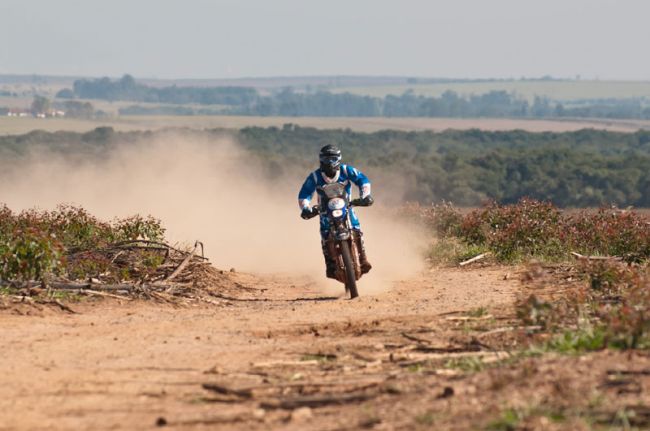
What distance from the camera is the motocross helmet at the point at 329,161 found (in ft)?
53.9

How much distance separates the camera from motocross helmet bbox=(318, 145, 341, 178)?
53.9 feet

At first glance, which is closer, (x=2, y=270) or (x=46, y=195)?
(x=2, y=270)

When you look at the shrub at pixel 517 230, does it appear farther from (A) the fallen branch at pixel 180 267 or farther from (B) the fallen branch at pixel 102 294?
(B) the fallen branch at pixel 102 294

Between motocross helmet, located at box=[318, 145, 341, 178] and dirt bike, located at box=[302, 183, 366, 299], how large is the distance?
0.34 m

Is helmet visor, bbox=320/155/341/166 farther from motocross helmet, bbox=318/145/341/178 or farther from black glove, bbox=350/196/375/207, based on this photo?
black glove, bbox=350/196/375/207

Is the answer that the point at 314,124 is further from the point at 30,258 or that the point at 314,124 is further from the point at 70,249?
the point at 30,258

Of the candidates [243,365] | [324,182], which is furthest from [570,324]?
[324,182]

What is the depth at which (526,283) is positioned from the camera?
1591 cm

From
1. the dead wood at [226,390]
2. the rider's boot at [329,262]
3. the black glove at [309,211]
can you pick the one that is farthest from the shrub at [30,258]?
the dead wood at [226,390]

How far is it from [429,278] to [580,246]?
290 centimetres

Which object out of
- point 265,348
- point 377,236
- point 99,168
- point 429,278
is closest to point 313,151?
point 99,168

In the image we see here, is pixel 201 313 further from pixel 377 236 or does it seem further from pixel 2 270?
pixel 377 236

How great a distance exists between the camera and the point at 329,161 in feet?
53.9

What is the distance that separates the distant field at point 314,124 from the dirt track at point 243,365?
10335cm
